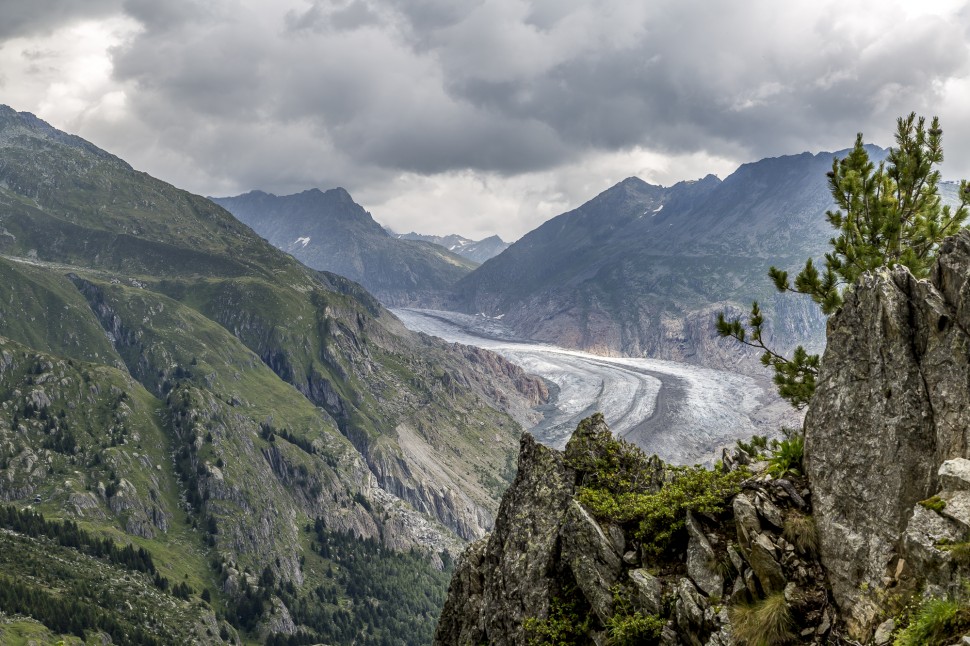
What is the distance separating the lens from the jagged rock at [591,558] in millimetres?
21719

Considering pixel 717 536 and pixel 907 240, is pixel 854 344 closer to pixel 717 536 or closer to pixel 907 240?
pixel 717 536

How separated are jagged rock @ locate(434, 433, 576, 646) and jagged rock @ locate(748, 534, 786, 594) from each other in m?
8.47

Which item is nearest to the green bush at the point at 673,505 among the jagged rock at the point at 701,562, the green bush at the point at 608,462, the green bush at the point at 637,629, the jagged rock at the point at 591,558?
the jagged rock at the point at 701,562

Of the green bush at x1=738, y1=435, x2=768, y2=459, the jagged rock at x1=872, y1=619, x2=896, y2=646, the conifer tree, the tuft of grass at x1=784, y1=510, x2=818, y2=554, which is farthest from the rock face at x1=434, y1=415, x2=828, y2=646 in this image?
the conifer tree

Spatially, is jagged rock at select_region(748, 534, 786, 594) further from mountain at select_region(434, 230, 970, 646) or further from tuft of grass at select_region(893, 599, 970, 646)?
tuft of grass at select_region(893, 599, 970, 646)

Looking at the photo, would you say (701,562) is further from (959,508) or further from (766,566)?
(959,508)

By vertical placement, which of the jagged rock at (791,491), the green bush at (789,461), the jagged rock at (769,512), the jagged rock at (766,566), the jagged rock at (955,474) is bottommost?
the jagged rock at (766,566)

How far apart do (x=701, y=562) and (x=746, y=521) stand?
81.4 inches

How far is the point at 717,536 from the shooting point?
19.9m

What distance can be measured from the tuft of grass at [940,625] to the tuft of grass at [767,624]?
10.9ft

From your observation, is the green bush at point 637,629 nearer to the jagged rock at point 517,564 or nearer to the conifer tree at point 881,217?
the jagged rock at point 517,564

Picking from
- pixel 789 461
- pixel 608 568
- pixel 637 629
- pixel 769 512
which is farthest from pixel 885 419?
pixel 608 568

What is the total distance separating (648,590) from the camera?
66.5 feet

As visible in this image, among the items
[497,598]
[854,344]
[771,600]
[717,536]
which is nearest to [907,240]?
[854,344]
